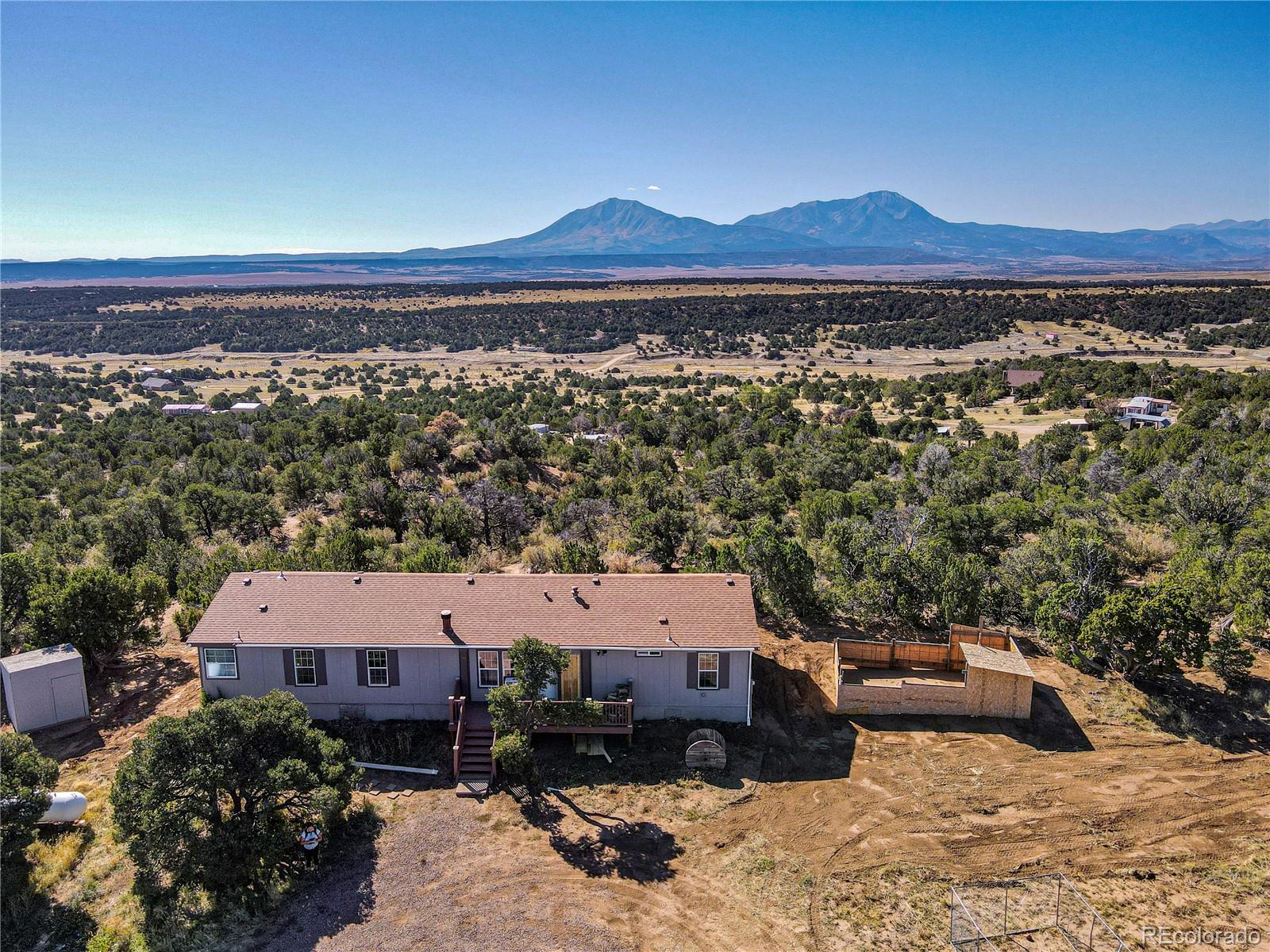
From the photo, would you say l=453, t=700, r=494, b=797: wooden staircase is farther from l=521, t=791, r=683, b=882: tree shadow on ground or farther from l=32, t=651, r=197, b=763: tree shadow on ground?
l=32, t=651, r=197, b=763: tree shadow on ground

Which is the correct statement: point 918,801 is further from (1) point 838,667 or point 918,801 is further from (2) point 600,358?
(2) point 600,358

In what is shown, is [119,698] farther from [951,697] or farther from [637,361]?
[637,361]

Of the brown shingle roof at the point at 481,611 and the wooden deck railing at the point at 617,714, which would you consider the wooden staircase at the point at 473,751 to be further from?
the wooden deck railing at the point at 617,714

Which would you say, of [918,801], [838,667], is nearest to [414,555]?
[838,667]

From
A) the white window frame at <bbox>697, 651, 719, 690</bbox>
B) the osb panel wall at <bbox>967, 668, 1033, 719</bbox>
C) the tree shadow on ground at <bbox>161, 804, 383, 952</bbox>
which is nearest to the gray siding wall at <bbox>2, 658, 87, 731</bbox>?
the tree shadow on ground at <bbox>161, 804, 383, 952</bbox>

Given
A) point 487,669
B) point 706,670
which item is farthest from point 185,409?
point 706,670

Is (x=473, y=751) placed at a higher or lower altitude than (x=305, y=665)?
lower
